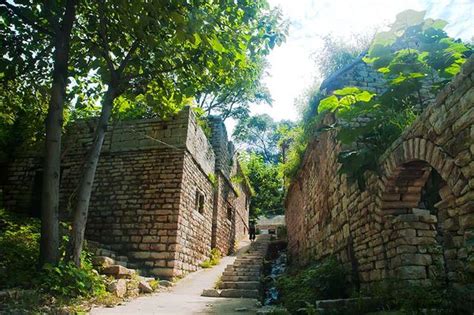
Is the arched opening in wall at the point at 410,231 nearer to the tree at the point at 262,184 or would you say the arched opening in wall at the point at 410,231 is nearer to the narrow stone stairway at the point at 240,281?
the narrow stone stairway at the point at 240,281

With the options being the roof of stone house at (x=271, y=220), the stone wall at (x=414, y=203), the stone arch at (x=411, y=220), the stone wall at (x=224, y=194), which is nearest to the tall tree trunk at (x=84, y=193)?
the stone wall at (x=414, y=203)

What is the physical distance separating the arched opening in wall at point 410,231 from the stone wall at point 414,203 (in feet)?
0.04

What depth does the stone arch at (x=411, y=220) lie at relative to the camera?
395cm

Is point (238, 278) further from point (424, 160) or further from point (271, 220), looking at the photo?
point (271, 220)

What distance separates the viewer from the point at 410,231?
15.3ft

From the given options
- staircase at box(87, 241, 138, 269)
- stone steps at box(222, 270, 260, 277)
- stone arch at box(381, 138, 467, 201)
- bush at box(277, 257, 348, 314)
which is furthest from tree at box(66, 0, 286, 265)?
stone steps at box(222, 270, 260, 277)

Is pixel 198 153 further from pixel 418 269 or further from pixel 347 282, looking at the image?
pixel 418 269

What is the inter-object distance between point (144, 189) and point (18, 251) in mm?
3705

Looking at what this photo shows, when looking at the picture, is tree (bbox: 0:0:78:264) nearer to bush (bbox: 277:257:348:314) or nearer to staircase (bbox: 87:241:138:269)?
staircase (bbox: 87:241:138:269)

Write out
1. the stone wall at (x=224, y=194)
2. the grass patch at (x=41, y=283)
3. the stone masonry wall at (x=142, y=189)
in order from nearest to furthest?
1. the grass patch at (x=41, y=283)
2. the stone masonry wall at (x=142, y=189)
3. the stone wall at (x=224, y=194)

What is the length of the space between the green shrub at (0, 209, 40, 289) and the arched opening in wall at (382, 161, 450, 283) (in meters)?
5.12

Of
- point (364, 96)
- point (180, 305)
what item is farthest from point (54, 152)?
point (364, 96)

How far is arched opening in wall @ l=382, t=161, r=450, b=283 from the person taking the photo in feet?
14.8

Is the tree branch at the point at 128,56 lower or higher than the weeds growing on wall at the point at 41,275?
higher
